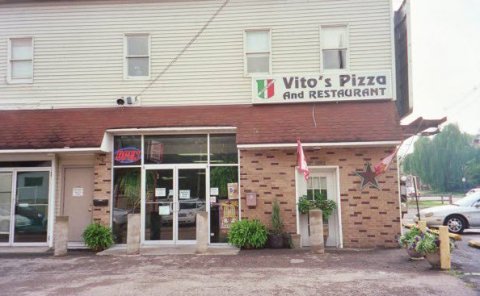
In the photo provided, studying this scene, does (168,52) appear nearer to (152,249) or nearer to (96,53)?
(96,53)

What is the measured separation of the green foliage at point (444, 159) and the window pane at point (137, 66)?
54.9 meters

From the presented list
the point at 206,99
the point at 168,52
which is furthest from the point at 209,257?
the point at 168,52

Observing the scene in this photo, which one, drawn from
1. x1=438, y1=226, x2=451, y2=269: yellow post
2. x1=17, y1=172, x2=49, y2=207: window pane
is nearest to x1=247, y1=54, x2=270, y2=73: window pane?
x1=438, y1=226, x2=451, y2=269: yellow post

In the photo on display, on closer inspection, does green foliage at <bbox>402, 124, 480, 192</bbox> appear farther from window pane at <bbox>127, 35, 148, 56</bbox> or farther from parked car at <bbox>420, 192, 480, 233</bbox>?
window pane at <bbox>127, 35, 148, 56</bbox>

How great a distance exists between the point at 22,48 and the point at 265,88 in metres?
7.88

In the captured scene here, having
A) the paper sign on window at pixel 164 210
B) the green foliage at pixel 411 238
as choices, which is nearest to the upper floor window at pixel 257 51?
the paper sign on window at pixel 164 210

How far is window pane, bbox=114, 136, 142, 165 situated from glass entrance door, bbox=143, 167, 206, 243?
629 mm

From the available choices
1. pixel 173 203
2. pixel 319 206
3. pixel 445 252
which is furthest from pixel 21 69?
pixel 445 252

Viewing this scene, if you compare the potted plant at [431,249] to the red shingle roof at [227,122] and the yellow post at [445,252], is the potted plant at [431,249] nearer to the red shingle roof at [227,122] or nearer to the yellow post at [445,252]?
the yellow post at [445,252]

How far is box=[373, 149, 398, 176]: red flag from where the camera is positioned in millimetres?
10312

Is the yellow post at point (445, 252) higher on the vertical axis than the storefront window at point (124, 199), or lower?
lower

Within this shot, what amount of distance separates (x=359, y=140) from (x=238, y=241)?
14.0ft

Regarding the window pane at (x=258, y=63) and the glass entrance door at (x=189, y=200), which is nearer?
the glass entrance door at (x=189, y=200)

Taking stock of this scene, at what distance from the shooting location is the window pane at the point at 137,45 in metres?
12.5
